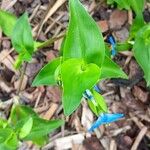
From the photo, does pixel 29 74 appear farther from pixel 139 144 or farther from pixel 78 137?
pixel 139 144

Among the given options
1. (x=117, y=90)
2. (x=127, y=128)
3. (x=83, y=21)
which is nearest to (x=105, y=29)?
(x=117, y=90)

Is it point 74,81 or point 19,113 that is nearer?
point 74,81

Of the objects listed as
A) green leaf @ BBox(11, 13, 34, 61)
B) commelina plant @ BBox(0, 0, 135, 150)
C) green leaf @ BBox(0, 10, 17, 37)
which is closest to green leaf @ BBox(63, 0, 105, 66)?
commelina plant @ BBox(0, 0, 135, 150)

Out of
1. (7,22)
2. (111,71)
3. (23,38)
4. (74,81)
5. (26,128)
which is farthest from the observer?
(7,22)

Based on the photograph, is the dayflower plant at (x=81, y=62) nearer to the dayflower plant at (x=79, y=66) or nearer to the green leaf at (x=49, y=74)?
the dayflower plant at (x=79, y=66)

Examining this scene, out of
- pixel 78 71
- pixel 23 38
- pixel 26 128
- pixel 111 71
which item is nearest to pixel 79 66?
pixel 78 71

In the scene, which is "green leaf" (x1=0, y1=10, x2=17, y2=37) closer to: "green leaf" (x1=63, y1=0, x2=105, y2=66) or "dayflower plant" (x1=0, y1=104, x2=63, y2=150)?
"dayflower plant" (x1=0, y1=104, x2=63, y2=150)

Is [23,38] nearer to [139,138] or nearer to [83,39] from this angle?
[83,39]
